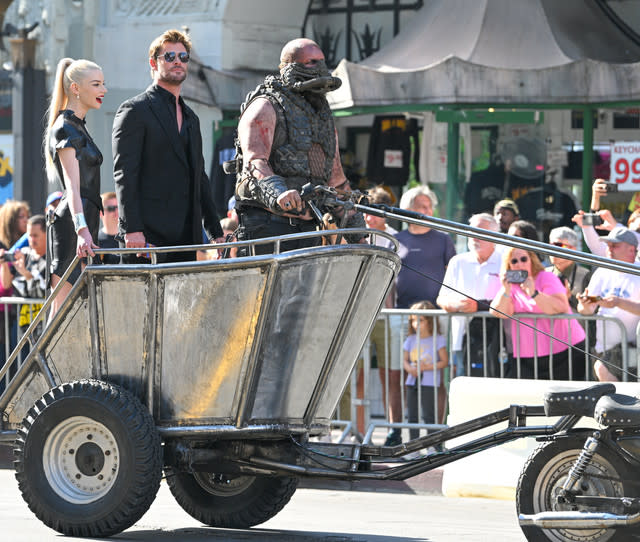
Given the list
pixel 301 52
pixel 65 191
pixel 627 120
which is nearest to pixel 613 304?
pixel 301 52

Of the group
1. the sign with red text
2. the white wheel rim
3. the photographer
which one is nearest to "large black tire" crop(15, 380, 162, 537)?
the white wheel rim

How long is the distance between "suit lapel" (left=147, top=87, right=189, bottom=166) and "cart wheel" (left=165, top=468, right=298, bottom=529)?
164 centimetres

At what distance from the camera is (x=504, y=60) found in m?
14.9

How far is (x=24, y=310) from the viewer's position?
11.5m

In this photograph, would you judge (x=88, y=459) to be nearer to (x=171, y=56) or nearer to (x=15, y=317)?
(x=171, y=56)

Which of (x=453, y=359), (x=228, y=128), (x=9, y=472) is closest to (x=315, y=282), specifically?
(x=453, y=359)

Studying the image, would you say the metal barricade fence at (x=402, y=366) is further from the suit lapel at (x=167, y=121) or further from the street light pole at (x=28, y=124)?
the street light pole at (x=28, y=124)

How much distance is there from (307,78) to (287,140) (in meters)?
0.32

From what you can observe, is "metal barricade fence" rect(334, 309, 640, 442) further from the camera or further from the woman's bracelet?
the woman's bracelet

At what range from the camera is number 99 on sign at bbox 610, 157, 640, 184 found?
49.2 feet

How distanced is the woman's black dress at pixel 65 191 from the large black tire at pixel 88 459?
1350 mm

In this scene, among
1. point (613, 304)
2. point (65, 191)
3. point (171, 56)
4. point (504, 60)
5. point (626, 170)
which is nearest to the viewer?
point (171, 56)

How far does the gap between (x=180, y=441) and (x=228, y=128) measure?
10.4m

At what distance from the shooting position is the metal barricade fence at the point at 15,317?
1137cm
